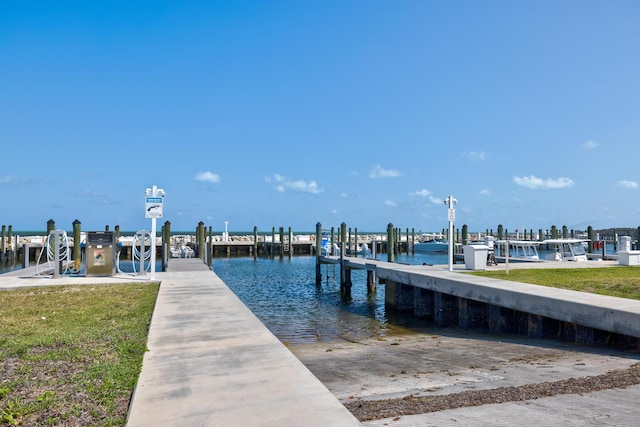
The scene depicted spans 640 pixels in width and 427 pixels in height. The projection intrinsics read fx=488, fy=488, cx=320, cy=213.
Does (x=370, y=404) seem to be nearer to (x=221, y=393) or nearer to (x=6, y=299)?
(x=221, y=393)

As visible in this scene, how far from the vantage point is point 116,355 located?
670 centimetres

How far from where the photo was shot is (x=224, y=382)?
17.7 feet

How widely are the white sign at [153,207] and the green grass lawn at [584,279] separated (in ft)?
38.0

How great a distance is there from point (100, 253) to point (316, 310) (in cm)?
853

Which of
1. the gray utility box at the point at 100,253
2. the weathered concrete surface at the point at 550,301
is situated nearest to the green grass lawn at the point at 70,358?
the gray utility box at the point at 100,253

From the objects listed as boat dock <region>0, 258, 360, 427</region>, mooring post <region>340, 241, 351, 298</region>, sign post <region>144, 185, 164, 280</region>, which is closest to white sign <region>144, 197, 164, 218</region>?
sign post <region>144, 185, 164, 280</region>

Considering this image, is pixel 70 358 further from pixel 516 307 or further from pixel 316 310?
pixel 316 310

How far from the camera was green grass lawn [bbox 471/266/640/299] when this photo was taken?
1232 centimetres

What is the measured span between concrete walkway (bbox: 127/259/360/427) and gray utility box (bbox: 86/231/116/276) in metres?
10.0

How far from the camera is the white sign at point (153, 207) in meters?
17.0

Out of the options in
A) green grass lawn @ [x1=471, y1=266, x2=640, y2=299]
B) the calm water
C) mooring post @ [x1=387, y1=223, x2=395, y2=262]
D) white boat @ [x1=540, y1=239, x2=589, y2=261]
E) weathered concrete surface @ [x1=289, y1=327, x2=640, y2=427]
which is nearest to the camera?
weathered concrete surface @ [x1=289, y1=327, x2=640, y2=427]

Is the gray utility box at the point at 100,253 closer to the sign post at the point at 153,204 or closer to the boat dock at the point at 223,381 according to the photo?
the sign post at the point at 153,204

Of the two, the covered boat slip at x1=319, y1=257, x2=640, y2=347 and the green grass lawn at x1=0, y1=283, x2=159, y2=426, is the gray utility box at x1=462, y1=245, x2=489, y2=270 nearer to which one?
the covered boat slip at x1=319, y1=257, x2=640, y2=347

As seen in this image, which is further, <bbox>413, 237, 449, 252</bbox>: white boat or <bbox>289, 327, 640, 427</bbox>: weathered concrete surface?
<bbox>413, 237, 449, 252</bbox>: white boat
